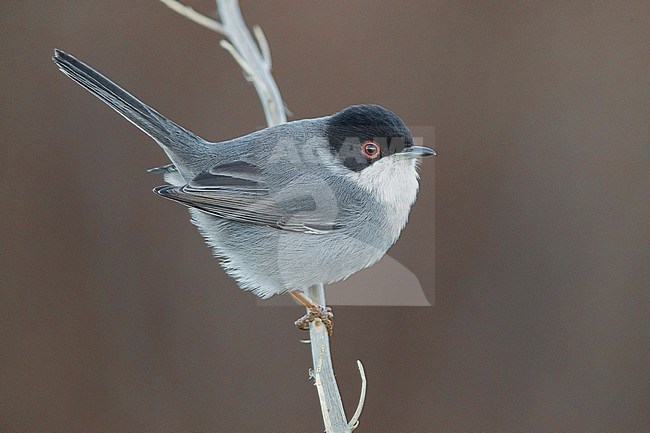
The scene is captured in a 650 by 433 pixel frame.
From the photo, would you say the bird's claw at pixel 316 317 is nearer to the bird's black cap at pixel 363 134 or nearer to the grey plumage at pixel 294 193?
the grey plumage at pixel 294 193

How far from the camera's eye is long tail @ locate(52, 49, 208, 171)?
2.54 metres

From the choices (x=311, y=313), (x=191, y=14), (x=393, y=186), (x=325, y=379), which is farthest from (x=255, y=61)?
(x=325, y=379)

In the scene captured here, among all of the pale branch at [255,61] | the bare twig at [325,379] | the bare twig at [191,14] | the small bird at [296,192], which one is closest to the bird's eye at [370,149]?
the small bird at [296,192]

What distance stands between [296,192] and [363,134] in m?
0.34

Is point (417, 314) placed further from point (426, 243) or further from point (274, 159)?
point (274, 159)

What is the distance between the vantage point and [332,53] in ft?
15.5

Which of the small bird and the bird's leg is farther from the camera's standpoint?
the bird's leg

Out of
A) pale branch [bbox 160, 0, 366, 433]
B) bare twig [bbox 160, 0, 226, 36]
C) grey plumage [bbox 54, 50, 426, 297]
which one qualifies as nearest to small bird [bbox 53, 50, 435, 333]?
grey plumage [bbox 54, 50, 426, 297]

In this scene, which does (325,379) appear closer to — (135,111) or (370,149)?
(370,149)

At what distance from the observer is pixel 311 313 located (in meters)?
2.94

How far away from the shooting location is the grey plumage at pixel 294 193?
2.68 m

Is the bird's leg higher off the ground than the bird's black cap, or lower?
lower

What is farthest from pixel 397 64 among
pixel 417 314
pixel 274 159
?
pixel 274 159

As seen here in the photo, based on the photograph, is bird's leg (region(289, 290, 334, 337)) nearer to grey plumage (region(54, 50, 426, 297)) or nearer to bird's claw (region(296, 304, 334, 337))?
bird's claw (region(296, 304, 334, 337))
